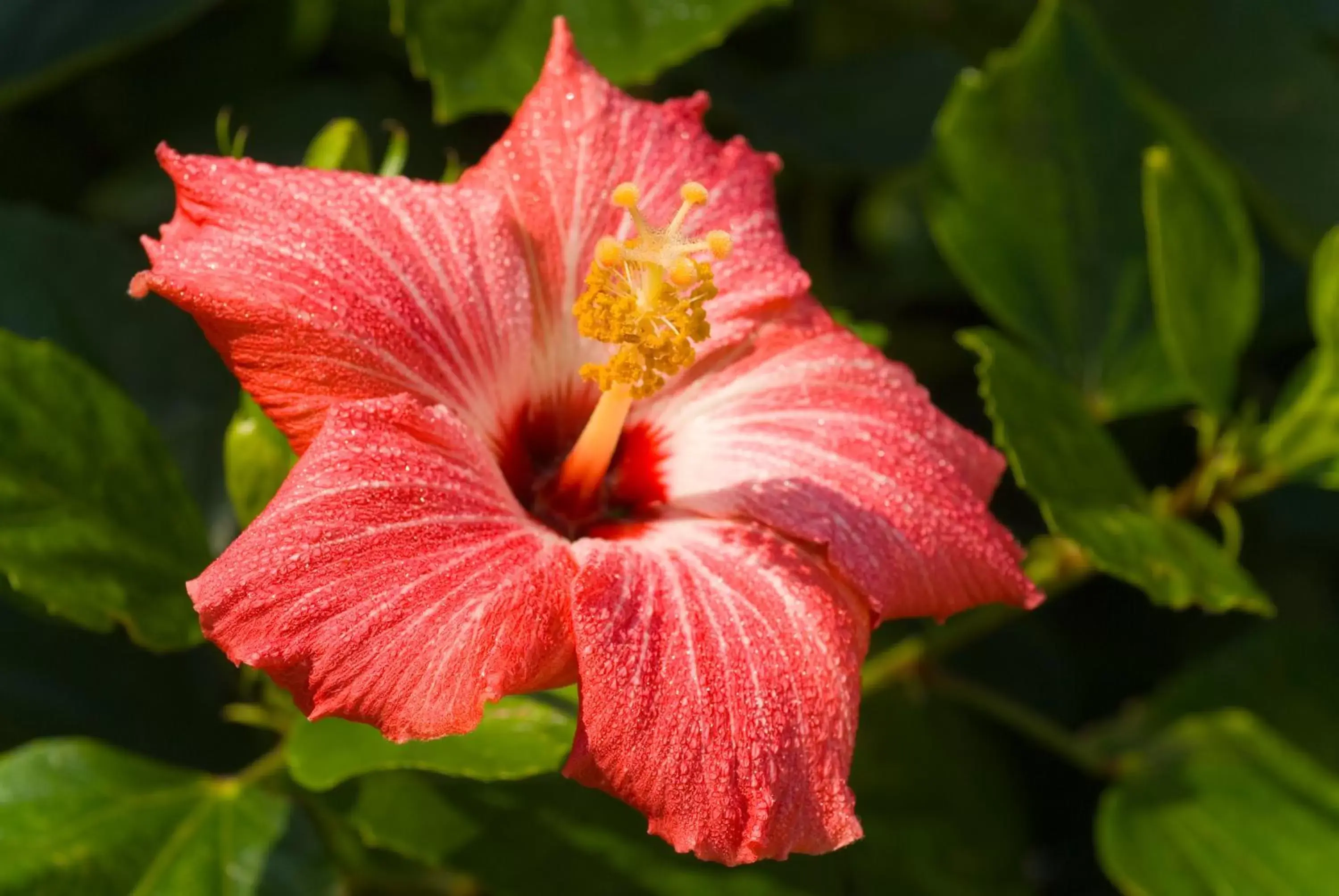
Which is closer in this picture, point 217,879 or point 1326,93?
point 217,879

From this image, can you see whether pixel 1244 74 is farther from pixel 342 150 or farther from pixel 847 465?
pixel 342 150

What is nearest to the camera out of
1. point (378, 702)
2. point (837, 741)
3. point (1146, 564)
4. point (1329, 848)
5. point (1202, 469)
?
point (378, 702)

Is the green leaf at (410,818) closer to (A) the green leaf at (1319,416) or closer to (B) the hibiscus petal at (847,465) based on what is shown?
(B) the hibiscus petal at (847,465)

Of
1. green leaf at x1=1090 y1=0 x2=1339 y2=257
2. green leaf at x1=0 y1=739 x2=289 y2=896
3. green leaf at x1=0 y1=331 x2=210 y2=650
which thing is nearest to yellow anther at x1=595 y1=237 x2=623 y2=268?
green leaf at x1=0 y1=331 x2=210 y2=650

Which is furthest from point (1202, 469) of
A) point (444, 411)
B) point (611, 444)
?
point (444, 411)

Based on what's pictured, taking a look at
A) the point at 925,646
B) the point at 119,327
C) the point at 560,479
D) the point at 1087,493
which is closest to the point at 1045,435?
the point at 1087,493

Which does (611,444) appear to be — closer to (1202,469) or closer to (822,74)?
(1202,469)
